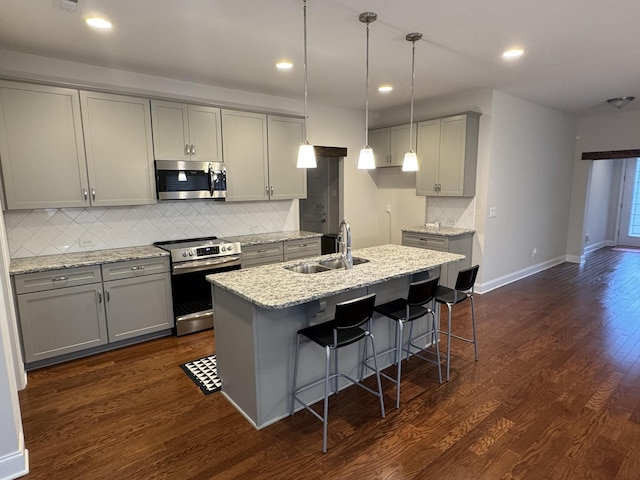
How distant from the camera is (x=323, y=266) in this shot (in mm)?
3000

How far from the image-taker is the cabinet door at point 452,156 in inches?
186

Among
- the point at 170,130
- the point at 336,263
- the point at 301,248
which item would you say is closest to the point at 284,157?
the point at 301,248

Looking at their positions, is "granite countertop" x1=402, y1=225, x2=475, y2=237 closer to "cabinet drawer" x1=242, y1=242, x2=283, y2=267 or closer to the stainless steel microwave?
"cabinet drawer" x1=242, y1=242, x2=283, y2=267

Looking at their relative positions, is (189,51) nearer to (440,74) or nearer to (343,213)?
(440,74)

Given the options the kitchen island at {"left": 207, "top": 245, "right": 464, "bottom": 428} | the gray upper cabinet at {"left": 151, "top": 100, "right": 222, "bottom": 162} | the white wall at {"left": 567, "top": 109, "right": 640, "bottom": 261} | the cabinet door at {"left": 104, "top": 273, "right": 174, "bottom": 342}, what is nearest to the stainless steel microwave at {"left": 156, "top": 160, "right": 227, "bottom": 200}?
the gray upper cabinet at {"left": 151, "top": 100, "right": 222, "bottom": 162}

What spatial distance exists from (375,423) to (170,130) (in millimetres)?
3313

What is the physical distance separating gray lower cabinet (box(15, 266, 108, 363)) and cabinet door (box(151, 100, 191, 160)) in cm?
135

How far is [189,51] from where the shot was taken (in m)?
3.22

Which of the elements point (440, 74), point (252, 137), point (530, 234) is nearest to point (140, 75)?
point (252, 137)

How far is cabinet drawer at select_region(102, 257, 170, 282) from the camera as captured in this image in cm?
332

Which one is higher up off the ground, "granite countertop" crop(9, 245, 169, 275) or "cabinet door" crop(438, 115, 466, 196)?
"cabinet door" crop(438, 115, 466, 196)

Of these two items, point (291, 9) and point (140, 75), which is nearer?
point (291, 9)

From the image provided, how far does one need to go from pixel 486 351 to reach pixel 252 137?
3.39 m

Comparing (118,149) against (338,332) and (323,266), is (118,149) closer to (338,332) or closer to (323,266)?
(323,266)
